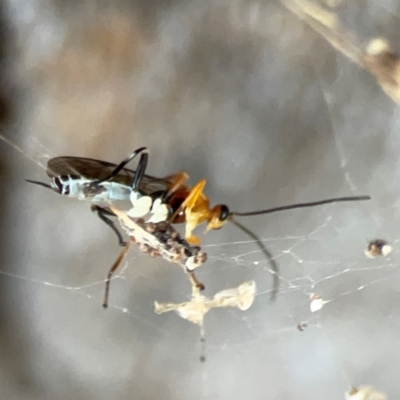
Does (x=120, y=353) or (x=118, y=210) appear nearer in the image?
(x=118, y=210)

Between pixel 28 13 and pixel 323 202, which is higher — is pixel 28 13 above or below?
above

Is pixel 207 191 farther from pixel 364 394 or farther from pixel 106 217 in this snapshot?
pixel 364 394


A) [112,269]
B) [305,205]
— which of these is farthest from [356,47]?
[112,269]

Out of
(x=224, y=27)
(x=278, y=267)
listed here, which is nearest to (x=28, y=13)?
(x=224, y=27)

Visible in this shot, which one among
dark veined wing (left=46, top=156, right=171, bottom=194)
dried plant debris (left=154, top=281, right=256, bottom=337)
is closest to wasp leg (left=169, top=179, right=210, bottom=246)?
dark veined wing (left=46, top=156, right=171, bottom=194)

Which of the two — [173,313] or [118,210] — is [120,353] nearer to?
[173,313]

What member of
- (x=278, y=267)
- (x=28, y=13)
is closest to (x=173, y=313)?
(x=278, y=267)

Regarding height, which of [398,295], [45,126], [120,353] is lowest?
[120,353]
